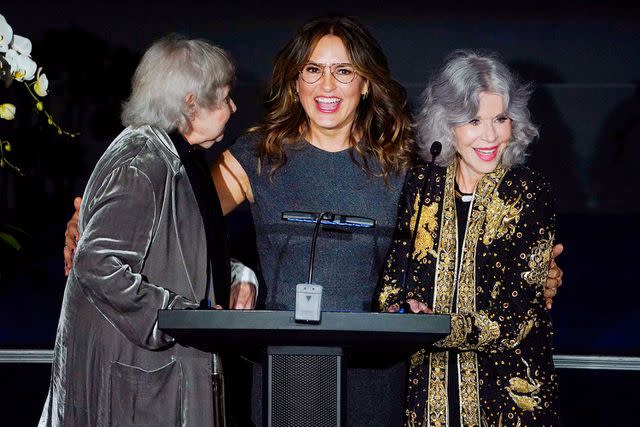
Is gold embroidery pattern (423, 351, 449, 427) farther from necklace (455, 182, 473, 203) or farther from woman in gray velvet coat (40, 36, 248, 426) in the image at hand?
woman in gray velvet coat (40, 36, 248, 426)

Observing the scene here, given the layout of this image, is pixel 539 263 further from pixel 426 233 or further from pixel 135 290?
pixel 135 290

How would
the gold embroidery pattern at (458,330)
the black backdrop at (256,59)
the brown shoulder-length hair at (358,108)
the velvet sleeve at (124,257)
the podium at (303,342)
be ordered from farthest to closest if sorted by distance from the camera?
the black backdrop at (256,59), the brown shoulder-length hair at (358,108), the gold embroidery pattern at (458,330), the velvet sleeve at (124,257), the podium at (303,342)

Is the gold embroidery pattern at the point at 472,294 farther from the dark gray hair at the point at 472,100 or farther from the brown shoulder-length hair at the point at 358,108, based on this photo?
the brown shoulder-length hair at the point at 358,108

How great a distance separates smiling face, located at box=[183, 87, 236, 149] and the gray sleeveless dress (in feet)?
0.58

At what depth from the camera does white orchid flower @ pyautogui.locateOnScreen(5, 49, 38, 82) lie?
254 centimetres

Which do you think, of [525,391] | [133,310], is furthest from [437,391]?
[133,310]

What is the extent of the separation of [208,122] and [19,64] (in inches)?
18.2

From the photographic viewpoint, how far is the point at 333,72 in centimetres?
260

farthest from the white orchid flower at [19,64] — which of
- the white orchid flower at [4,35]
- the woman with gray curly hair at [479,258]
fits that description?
the woman with gray curly hair at [479,258]

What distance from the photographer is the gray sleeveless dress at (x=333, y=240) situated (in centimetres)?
254

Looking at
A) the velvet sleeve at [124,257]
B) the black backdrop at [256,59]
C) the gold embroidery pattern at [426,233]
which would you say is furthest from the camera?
the black backdrop at [256,59]

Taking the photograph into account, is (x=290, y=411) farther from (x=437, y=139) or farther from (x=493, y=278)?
(x=437, y=139)

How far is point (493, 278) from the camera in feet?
7.97

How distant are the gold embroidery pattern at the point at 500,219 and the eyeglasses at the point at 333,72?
459 millimetres
